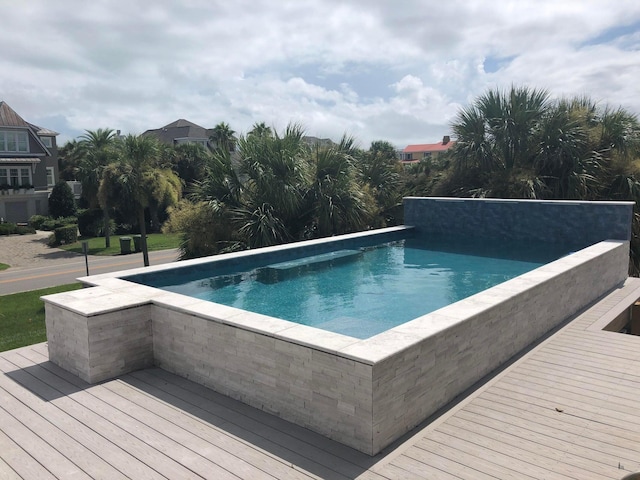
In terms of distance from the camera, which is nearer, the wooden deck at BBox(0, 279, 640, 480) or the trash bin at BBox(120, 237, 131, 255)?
the wooden deck at BBox(0, 279, 640, 480)

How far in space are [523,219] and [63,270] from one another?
58.5 ft

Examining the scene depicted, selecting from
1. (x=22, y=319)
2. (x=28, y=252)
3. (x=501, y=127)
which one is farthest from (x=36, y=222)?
(x=501, y=127)

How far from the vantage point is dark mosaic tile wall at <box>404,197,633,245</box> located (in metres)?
9.70

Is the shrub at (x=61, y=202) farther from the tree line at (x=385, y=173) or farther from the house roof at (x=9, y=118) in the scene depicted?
the tree line at (x=385, y=173)

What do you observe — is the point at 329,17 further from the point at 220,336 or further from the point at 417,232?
the point at 220,336

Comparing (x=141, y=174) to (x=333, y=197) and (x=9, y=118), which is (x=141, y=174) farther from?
(x=9, y=118)

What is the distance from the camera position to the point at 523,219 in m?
11.4

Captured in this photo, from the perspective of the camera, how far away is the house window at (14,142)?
115 feet

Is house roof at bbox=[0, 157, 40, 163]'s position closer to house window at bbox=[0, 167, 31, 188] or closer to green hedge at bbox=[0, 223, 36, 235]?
house window at bbox=[0, 167, 31, 188]

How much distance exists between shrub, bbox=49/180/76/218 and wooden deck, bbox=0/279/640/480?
33.9 m

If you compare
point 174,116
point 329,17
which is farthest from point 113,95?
point 174,116

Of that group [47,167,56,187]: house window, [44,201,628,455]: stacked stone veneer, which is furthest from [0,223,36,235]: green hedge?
[44,201,628,455]: stacked stone veneer

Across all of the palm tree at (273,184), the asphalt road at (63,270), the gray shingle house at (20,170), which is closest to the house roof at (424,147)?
the gray shingle house at (20,170)

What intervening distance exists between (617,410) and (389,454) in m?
2.00
